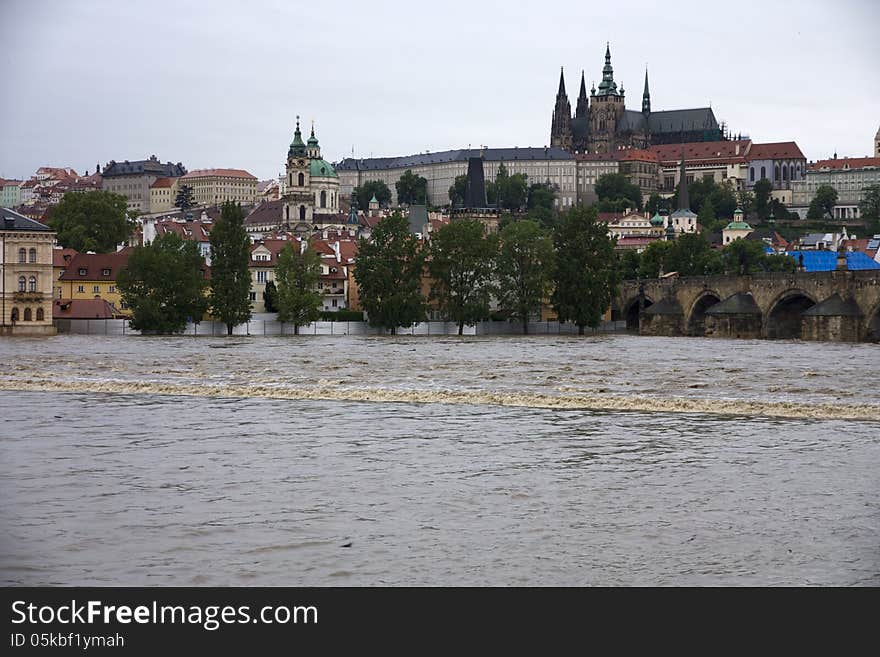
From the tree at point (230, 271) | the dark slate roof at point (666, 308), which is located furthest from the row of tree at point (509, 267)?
the tree at point (230, 271)

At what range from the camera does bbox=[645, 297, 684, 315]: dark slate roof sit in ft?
345

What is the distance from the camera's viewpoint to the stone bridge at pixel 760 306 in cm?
8325

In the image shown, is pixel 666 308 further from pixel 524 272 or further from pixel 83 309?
pixel 83 309

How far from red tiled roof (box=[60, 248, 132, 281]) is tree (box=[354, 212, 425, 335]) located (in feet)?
60.6

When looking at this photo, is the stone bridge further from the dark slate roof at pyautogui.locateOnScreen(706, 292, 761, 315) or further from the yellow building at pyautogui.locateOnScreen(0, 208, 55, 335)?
the yellow building at pyautogui.locateOnScreen(0, 208, 55, 335)

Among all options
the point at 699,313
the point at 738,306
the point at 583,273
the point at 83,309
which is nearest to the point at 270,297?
the point at 83,309

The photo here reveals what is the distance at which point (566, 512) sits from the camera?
2184cm

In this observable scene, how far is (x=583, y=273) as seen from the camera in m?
100

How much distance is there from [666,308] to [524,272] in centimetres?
1187

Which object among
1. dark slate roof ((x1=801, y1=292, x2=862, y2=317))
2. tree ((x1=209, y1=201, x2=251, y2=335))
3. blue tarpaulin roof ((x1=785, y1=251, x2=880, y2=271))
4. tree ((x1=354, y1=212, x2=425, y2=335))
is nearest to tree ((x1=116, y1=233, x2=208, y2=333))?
tree ((x1=209, y1=201, x2=251, y2=335))

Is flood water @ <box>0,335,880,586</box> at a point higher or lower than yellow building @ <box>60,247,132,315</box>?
lower
